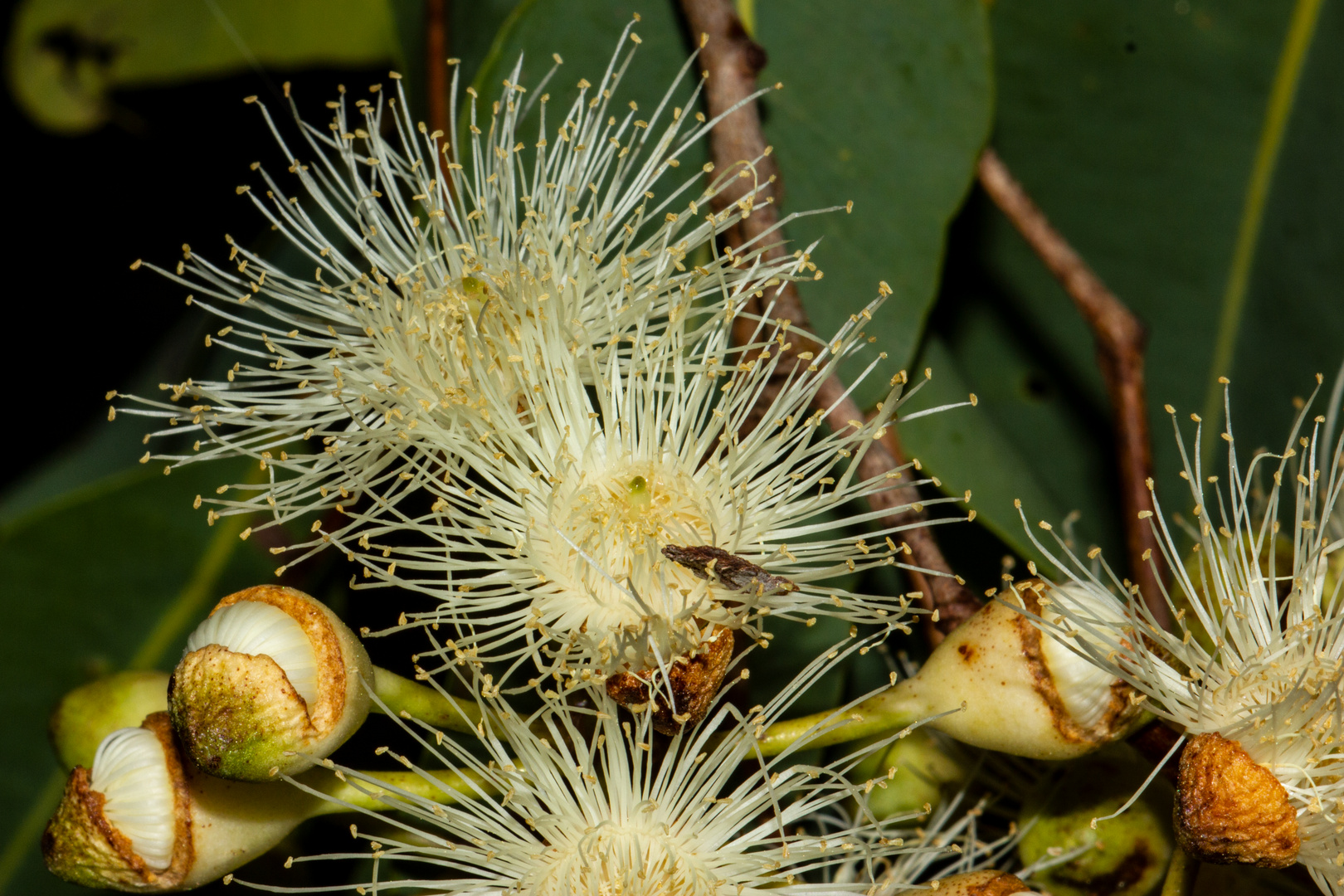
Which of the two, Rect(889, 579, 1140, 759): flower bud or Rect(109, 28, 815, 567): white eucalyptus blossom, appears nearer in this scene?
Rect(889, 579, 1140, 759): flower bud

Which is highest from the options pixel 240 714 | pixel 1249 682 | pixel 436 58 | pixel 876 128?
pixel 436 58

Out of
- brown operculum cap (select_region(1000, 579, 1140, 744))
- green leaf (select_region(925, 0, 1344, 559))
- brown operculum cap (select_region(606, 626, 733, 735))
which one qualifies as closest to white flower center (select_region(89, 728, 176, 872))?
brown operculum cap (select_region(606, 626, 733, 735))

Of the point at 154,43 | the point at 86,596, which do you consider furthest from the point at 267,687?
the point at 154,43

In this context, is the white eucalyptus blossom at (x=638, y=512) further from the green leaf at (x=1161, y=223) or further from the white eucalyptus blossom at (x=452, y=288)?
the green leaf at (x=1161, y=223)

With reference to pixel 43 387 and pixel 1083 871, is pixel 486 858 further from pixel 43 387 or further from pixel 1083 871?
pixel 43 387

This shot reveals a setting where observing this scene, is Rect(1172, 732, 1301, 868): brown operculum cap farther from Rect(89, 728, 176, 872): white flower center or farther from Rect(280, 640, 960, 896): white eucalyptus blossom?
Rect(89, 728, 176, 872): white flower center

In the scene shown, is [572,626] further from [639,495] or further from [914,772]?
[914,772]

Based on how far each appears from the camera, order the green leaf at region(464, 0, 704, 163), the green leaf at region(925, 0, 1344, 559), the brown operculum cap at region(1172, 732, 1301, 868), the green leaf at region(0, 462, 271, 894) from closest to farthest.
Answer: the brown operculum cap at region(1172, 732, 1301, 868) < the green leaf at region(464, 0, 704, 163) < the green leaf at region(0, 462, 271, 894) < the green leaf at region(925, 0, 1344, 559)
